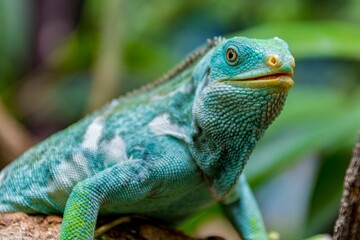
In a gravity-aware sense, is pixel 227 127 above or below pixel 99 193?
above

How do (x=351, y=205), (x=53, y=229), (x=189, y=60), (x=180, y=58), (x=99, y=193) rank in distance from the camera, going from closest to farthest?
(x=351, y=205) → (x=99, y=193) → (x=53, y=229) → (x=189, y=60) → (x=180, y=58)

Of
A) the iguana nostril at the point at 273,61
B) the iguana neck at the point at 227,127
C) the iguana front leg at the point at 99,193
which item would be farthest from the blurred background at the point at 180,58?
the iguana nostril at the point at 273,61

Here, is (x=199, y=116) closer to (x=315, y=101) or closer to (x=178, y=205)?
(x=178, y=205)

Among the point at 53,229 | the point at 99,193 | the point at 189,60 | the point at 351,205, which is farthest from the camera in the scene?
the point at 189,60

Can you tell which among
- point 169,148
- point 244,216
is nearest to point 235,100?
point 169,148

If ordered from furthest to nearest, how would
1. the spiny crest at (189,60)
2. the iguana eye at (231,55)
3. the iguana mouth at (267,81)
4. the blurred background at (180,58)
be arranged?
the blurred background at (180,58), the spiny crest at (189,60), the iguana eye at (231,55), the iguana mouth at (267,81)

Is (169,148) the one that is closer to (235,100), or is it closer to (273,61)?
(235,100)

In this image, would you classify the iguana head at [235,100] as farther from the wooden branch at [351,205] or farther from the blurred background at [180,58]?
the blurred background at [180,58]

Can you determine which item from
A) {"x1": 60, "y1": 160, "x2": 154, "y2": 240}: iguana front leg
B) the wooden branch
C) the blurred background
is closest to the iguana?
{"x1": 60, "y1": 160, "x2": 154, "y2": 240}: iguana front leg
